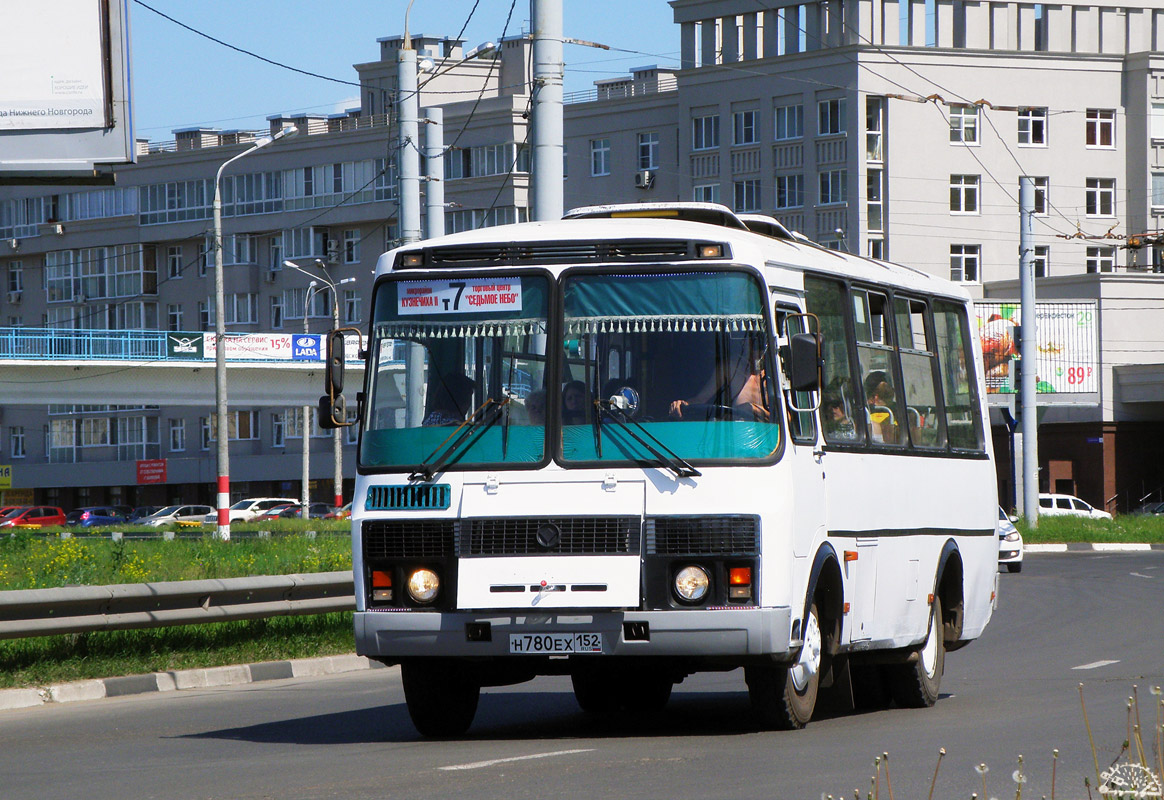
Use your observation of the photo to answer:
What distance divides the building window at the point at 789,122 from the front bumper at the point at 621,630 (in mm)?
63196

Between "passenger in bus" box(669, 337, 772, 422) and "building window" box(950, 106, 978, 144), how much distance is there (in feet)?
205

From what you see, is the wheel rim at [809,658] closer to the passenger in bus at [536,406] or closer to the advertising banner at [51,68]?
the passenger in bus at [536,406]

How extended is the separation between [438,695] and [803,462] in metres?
2.48

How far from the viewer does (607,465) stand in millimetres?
9922

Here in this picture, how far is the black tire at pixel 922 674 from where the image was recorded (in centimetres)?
1241

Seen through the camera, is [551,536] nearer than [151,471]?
Yes

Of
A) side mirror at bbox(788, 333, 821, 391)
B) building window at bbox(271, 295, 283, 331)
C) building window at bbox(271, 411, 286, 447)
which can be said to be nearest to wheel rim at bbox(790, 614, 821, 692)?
side mirror at bbox(788, 333, 821, 391)

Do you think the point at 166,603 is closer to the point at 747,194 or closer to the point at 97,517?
the point at 747,194

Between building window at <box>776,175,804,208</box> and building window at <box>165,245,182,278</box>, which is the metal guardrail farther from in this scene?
building window at <box>165,245,182,278</box>

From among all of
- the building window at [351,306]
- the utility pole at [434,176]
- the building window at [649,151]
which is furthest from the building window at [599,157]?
the utility pole at [434,176]

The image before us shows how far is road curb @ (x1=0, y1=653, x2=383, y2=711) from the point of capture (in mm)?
13719

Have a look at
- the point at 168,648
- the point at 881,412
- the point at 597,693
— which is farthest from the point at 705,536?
the point at 168,648

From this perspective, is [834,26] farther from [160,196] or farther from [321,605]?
[321,605]

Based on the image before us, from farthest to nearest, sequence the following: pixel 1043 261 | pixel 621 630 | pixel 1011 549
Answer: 1. pixel 1043 261
2. pixel 1011 549
3. pixel 621 630
